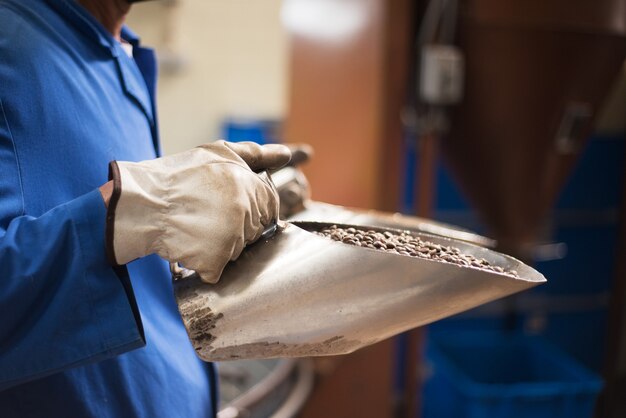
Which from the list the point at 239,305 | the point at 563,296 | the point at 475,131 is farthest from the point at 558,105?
the point at 563,296

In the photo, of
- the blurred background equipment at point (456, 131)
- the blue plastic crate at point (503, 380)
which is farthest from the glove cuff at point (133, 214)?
the blue plastic crate at point (503, 380)

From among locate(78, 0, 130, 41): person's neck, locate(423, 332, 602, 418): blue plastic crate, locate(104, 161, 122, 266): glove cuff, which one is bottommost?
locate(423, 332, 602, 418): blue plastic crate

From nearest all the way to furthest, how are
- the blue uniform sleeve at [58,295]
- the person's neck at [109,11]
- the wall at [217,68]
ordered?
the blue uniform sleeve at [58,295] → the person's neck at [109,11] → the wall at [217,68]

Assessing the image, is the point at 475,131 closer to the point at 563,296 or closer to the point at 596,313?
the point at 563,296

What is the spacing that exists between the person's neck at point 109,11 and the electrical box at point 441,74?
0.81 metres

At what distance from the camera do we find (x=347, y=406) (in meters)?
1.61

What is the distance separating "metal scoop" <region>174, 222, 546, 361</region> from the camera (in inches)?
22.3

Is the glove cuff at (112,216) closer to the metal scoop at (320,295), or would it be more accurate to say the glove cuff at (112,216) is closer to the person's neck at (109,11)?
the metal scoop at (320,295)

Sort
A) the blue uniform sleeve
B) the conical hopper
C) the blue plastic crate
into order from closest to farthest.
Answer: the blue uniform sleeve, the conical hopper, the blue plastic crate

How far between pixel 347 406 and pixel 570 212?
1584mm

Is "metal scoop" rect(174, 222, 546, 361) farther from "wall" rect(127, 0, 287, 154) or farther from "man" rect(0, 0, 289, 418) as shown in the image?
"wall" rect(127, 0, 287, 154)

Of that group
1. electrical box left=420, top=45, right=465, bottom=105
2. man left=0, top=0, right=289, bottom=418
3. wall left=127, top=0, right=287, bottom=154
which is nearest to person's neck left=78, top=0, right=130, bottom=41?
man left=0, top=0, right=289, bottom=418

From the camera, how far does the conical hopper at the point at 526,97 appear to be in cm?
138

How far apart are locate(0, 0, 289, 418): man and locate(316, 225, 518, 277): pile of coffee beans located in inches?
3.8
